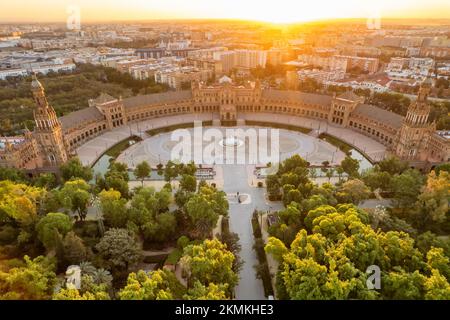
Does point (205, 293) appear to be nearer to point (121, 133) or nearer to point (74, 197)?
point (74, 197)

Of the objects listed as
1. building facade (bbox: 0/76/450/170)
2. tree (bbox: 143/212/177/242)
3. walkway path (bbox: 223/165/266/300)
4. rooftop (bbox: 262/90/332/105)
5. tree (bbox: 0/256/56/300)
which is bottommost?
walkway path (bbox: 223/165/266/300)

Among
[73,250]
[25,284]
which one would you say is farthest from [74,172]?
[25,284]

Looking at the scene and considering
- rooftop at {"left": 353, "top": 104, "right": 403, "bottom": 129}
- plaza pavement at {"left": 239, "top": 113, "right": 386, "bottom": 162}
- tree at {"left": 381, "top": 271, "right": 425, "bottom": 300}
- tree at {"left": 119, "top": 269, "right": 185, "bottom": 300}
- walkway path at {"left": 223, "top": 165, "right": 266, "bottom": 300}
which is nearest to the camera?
tree at {"left": 119, "top": 269, "right": 185, "bottom": 300}

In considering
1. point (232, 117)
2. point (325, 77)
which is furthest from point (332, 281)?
point (325, 77)

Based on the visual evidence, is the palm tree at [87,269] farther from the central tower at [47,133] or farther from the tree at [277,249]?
the central tower at [47,133]

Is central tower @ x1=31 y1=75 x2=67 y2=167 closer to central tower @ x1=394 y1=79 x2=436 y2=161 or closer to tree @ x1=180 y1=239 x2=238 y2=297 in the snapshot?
tree @ x1=180 y1=239 x2=238 y2=297

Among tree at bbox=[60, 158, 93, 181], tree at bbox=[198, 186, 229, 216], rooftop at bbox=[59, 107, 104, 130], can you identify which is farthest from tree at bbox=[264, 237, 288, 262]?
rooftop at bbox=[59, 107, 104, 130]

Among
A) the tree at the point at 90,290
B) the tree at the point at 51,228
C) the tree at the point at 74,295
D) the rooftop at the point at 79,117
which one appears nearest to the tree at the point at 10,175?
the tree at the point at 51,228
